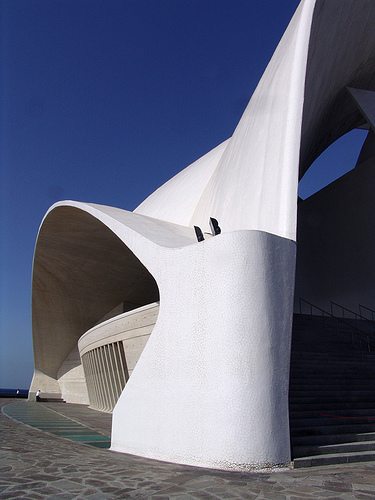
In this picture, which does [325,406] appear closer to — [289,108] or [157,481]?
[157,481]

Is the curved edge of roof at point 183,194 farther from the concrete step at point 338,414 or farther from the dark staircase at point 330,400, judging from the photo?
the concrete step at point 338,414

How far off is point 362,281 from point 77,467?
566 inches

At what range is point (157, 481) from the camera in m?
4.09

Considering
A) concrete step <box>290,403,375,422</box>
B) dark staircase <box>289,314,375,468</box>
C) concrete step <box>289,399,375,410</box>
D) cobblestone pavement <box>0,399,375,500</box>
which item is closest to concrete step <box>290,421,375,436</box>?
dark staircase <box>289,314,375,468</box>

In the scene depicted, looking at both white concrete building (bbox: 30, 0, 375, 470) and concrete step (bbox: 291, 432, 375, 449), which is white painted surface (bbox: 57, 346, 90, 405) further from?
concrete step (bbox: 291, 432, 375, 449)

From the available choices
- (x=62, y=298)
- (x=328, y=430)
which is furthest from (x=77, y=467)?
(x=62, y=298)

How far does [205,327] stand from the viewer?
546 cm

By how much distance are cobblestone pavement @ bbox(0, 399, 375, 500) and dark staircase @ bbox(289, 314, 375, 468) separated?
0.47 metres

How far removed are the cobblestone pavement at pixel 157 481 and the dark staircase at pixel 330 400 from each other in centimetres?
47

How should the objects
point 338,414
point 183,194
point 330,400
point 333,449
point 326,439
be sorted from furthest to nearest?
point 183,194, point 330,400, point 338,414, point 326,439, point 333,449

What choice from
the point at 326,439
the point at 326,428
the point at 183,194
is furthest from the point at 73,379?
the point at 326,439

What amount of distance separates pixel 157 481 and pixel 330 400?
4.06 metres

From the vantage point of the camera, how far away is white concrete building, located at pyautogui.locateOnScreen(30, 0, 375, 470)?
4.98m

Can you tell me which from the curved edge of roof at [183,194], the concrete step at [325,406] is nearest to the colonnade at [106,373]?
the curved edge of roof at [183,194]
